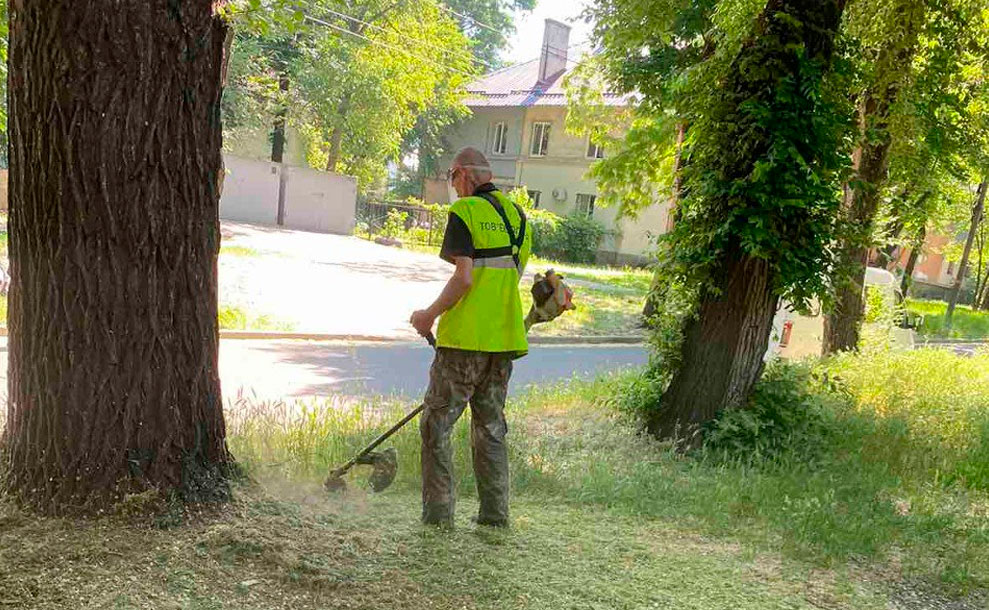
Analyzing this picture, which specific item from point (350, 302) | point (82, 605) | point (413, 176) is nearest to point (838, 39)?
point (82, 605)

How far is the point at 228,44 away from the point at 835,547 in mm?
3878

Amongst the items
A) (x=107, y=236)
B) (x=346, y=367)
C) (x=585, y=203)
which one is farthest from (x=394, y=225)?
(x=107, y=236)

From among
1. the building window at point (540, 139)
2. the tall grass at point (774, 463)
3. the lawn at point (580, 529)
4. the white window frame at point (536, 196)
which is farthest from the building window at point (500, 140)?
the lawn at point (580, 529)

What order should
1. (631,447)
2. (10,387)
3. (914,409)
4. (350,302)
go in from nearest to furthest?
(10,387)
(631,447)
(914,409)
(350,302)

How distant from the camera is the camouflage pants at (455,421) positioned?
3625 millimetres

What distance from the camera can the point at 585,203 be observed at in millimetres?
35188

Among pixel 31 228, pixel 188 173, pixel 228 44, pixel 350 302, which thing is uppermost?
pixel 228 44

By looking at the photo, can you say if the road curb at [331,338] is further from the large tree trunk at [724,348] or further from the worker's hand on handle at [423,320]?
the worker's hand on handle at [423,320]

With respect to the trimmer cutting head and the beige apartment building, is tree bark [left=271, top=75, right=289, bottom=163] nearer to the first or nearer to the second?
the beige apartment building

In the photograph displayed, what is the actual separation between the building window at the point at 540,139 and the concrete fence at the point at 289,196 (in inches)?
399

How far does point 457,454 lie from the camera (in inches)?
197

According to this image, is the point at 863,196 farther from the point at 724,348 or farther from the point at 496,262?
the point at 496,262

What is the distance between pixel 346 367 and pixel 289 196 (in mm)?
20899

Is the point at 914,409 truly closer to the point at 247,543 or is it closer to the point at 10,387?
the point at 247,543
